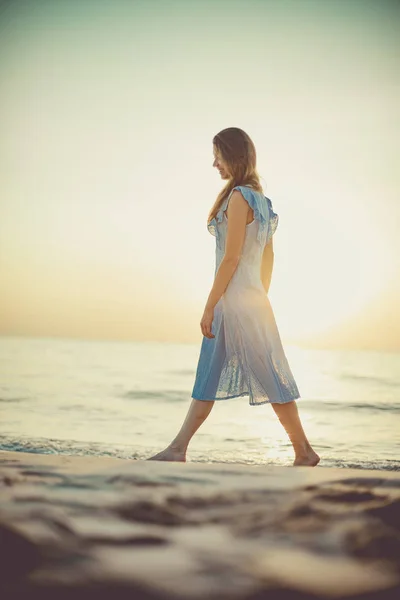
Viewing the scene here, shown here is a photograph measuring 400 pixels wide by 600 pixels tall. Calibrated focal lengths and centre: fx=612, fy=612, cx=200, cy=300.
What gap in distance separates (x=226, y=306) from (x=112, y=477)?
1.90 metres

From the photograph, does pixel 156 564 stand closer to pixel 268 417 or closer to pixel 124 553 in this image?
pixel 124 553

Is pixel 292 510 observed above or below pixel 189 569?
above

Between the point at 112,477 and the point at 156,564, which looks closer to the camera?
the point at 156,564

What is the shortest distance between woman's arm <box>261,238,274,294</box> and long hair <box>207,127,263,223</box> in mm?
393

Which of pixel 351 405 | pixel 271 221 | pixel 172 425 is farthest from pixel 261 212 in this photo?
pixel 351 405


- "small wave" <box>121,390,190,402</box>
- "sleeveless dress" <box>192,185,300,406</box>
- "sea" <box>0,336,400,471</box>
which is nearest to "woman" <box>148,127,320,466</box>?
"sleeveless dress" <box>192,185,300,406</box>

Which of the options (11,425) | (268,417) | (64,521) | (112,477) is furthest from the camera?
(268,417)

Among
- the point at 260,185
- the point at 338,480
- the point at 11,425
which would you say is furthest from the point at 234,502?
the point at 11,425

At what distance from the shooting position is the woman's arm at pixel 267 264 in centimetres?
418

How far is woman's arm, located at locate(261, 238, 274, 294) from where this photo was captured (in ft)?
13.7

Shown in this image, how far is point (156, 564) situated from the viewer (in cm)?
142

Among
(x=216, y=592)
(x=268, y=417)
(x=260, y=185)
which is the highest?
(x=260, y=185)

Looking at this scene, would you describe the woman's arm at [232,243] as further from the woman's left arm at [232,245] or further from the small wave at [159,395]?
the small wave at [159,395]

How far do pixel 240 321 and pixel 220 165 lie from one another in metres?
1.05
